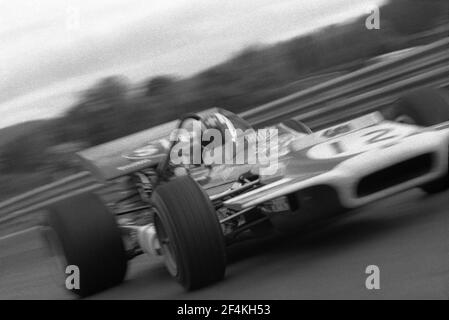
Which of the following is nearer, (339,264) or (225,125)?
(339,264)

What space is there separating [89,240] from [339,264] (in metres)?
1.62

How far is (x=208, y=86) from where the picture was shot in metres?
11.4

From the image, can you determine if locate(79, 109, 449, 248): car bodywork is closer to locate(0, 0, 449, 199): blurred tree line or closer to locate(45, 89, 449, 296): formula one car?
locate(45, 89, 449, 296): formula one car

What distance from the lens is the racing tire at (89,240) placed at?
5.49 meters

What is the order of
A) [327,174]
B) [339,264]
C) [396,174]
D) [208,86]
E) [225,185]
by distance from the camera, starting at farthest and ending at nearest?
[208,86] → [225,185] → [396,174] → [327,174] → [339,264]

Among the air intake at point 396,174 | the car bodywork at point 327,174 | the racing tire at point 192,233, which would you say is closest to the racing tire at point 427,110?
the car bodywork at point 327,174

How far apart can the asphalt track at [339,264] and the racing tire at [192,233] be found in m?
0.10

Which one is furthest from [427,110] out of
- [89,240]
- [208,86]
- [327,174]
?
[208,86]

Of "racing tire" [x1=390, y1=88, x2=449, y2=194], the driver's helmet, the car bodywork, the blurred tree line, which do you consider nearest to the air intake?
the car bodywork

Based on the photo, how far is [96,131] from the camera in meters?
11.4

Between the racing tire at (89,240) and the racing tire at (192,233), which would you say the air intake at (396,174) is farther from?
the racing tire at (89,240)

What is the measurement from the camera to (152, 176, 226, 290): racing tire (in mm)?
4680

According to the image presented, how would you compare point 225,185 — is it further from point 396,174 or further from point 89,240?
point 396,174

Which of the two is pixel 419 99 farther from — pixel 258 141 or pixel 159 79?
pixel 159 79
